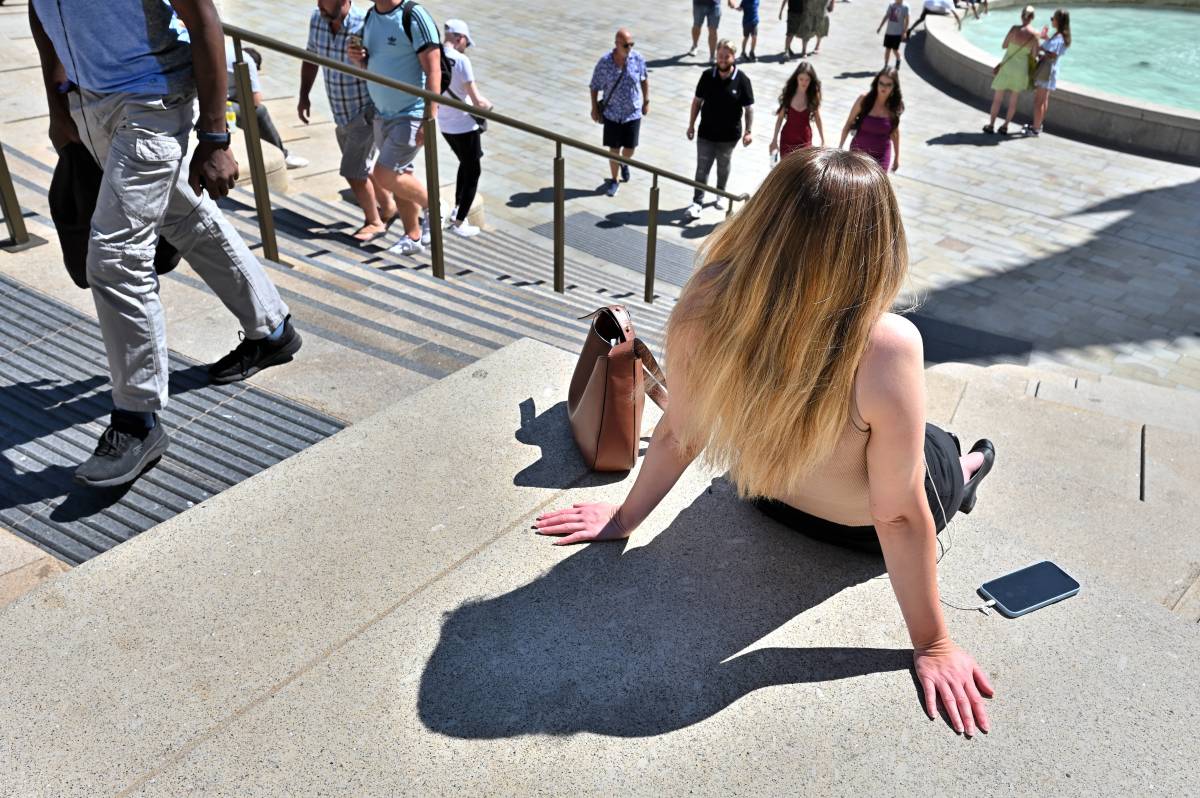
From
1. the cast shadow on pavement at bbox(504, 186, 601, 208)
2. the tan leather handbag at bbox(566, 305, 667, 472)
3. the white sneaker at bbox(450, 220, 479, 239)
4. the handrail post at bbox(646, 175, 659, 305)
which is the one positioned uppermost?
the tan leather handbag at bbox(566, 305, 667, 472)

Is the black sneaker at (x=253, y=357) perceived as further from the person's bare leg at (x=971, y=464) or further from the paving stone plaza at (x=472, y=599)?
the person's bare leg at (x=971, y=464)

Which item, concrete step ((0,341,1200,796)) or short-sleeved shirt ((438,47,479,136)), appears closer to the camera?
concrete step ((0,341,1200,796))

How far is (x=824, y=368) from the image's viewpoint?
199cm

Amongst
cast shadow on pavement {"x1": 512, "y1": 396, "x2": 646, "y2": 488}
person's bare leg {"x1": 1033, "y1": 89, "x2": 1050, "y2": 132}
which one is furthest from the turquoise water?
cast shadow on pavement {"x1": 512, "y1": 396, "x2": 646, "y2": 488}

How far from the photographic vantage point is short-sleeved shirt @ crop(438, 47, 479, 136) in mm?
7449

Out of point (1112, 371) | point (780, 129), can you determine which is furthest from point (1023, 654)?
point (780, 129)

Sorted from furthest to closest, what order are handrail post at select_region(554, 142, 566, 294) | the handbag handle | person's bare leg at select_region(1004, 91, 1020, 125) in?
person's bare leg at select_region(1004, 91, 1020, 125), handrail post at select_region(554, 142, 566, 294), the handbag handle

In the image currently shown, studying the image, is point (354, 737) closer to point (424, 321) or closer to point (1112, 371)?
point (424, 321)

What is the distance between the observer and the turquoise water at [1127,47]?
16.5 m

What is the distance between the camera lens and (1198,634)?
8.01ft

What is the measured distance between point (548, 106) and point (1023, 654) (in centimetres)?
1137

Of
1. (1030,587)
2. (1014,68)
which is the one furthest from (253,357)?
(1014,68)

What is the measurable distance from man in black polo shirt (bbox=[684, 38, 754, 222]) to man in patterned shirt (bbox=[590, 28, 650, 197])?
1.93ft

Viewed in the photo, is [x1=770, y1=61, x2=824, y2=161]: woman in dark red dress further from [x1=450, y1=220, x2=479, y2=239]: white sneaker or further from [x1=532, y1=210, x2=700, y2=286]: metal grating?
[x1=450, y1=220, x2=479, y2=239]: white sneaker
